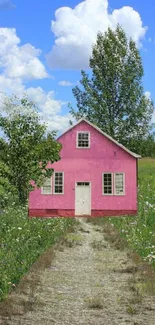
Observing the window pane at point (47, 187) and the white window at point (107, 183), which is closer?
the window pane at point (47, 187)

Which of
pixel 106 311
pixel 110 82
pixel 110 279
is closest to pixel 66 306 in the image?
pixel 106 311

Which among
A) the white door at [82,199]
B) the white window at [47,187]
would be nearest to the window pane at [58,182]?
the white window at [47,187]

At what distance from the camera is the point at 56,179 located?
33.5 meters

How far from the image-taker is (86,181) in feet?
109

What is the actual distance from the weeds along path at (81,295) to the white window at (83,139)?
53.7ft

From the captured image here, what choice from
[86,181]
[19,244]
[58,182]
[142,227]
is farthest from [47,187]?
[19,244]

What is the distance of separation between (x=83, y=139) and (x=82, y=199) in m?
4.05

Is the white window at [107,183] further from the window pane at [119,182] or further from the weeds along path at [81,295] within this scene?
the weeds along path at [81,295]

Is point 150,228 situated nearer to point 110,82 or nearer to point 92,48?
point 110,82

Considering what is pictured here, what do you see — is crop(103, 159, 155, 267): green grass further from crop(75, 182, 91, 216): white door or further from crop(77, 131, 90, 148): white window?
crop(77, 131, 90, 148): white window

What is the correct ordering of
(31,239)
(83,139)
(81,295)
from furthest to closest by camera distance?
(83,139)
(31,239)
(81,295)

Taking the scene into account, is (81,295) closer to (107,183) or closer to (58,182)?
(58,182)

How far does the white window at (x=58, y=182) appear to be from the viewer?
3337cm

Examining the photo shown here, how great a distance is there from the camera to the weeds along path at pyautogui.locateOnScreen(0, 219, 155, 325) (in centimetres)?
965
